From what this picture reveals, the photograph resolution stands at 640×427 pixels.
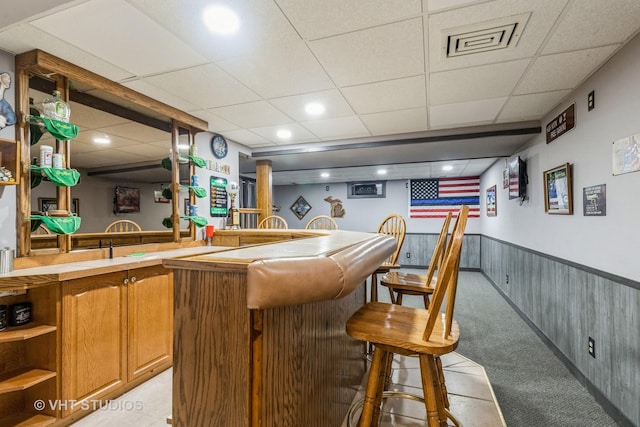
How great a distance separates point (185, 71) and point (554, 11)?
8.27 feet

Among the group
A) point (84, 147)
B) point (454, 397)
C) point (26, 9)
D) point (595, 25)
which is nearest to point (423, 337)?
point (454, 397)

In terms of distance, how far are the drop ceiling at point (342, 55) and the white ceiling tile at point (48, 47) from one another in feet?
0.04

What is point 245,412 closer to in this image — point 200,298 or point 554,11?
point 200,298

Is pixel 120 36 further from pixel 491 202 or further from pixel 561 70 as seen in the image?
pixel 491 202

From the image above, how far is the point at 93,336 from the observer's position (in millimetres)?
1935

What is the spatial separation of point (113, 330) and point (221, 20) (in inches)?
85.8

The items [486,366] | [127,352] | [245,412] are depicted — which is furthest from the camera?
[486,366]

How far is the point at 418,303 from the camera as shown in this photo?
15.6 feet

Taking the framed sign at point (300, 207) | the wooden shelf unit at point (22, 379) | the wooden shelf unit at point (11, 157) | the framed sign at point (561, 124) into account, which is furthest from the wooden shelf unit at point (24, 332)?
the framed sign at point (300, 207)

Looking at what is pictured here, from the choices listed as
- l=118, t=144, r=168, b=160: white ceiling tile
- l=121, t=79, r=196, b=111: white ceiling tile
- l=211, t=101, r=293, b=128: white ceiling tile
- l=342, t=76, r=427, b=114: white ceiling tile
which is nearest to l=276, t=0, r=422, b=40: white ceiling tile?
l=342, t=76, r=427, b=114: white ceiling tile

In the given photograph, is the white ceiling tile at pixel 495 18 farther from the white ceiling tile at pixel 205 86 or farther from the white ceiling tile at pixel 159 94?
the white ceiling tile at pixel 159 94

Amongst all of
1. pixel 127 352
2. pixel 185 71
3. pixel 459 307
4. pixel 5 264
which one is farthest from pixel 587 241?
pixel 5 264

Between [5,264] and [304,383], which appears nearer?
[304,383]

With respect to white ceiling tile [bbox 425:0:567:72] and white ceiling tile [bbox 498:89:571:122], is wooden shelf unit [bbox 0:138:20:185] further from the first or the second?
white ceiling tile [bbox 498:89:571:122]
